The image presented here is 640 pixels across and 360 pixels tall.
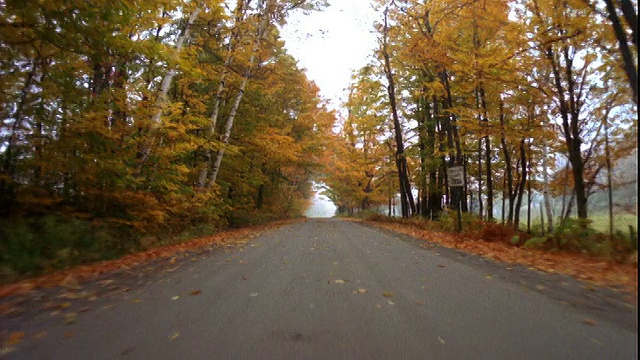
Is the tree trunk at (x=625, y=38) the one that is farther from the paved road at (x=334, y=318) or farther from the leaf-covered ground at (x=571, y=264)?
the paved road at (x=334, y=318)

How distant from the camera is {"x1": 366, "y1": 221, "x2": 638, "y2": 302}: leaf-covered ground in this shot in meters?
5.91

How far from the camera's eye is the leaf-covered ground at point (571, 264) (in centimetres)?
591

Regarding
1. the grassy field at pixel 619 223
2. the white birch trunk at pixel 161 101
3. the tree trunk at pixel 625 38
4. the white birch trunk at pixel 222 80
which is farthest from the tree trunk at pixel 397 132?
the tree trunk at pixel 625 38

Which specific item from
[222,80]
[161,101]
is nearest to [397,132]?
[222,80]

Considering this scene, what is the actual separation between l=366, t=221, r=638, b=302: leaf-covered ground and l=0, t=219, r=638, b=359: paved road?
50cm

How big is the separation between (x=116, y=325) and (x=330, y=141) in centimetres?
2508

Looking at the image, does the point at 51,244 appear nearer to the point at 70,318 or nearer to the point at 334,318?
the point at 70,318

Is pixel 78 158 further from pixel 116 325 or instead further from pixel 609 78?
pixel 609 78

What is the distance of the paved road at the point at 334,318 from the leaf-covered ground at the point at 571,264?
0.50 m

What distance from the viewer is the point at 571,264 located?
764cm

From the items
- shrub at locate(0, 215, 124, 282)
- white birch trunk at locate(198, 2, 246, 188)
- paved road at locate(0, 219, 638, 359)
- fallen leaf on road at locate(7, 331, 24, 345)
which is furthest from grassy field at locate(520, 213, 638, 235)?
white birch trunk at locate(198, 2, 246, 188)

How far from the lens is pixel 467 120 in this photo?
13.8 metres

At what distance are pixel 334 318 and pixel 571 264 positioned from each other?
574 centimetres

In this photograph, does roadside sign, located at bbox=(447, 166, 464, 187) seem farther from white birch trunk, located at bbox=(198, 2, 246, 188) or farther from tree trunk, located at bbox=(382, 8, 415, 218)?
white birch trunk, located at bbox=(198, 2, 246, 188)
